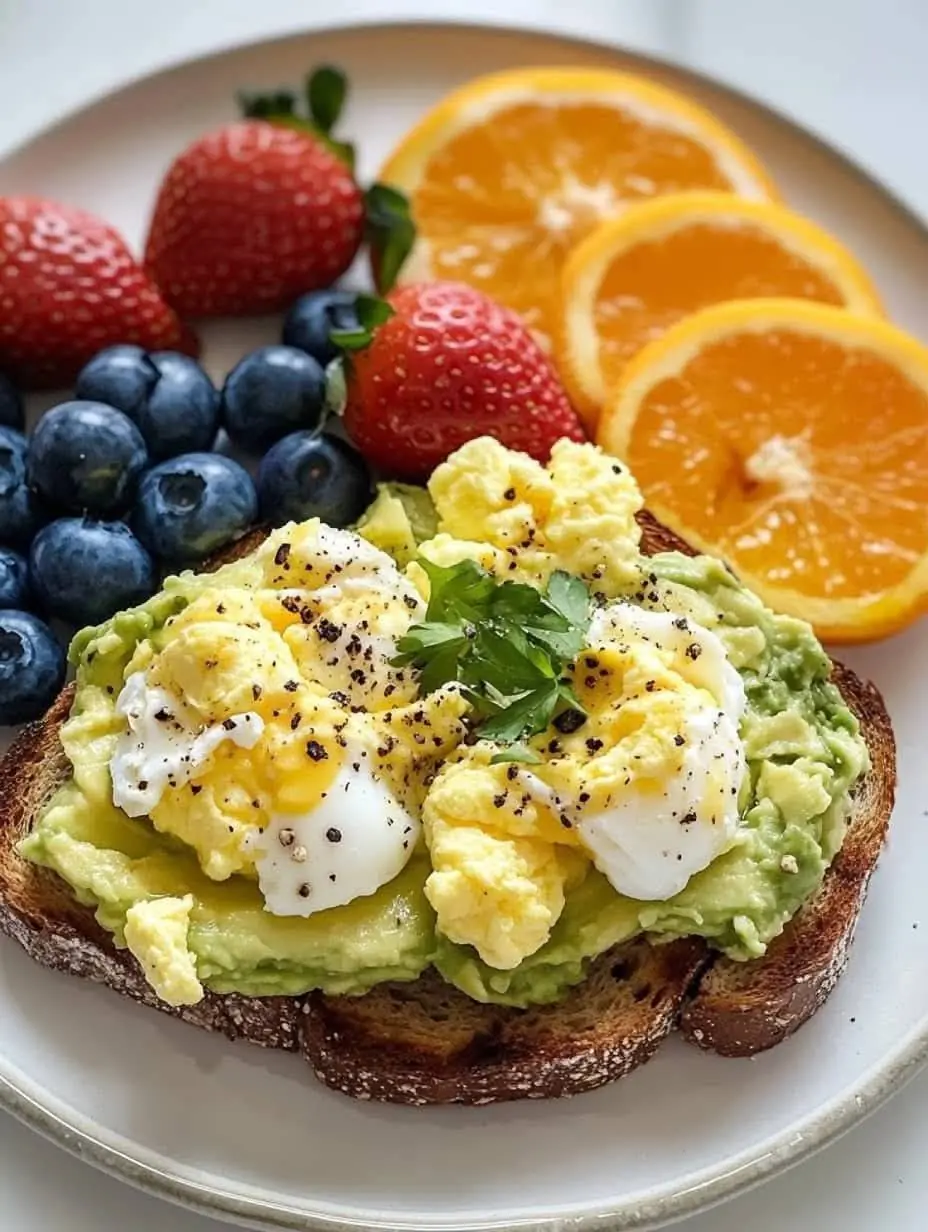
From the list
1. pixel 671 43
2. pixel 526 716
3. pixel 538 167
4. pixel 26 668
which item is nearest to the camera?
pixel 526 716

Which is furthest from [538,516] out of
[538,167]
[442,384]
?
[538,167]

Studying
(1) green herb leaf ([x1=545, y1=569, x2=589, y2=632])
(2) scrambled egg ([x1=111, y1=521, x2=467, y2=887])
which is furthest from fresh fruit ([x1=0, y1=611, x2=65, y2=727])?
(1) green herb leaf ([x1=545, y1=569, x2=589, y2=632])

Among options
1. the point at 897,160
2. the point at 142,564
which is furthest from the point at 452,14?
the point at 142,564

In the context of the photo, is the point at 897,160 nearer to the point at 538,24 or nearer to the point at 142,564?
the point at 538,24

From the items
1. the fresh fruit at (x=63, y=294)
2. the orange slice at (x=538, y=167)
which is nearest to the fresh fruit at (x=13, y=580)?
the fresh fruit at (x=63, y=294)

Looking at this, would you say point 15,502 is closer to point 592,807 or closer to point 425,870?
point 425,870

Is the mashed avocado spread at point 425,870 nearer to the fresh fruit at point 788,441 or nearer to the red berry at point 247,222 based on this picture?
the fresh fruit at point 788,441

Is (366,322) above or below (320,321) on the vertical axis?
above
